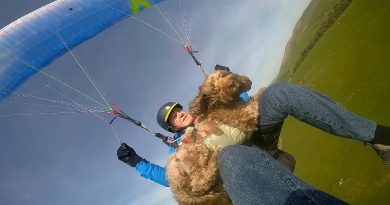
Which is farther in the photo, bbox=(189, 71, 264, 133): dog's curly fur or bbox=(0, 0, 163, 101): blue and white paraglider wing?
bbox=(0, 0, 163, 101): blue and white paraglider wing

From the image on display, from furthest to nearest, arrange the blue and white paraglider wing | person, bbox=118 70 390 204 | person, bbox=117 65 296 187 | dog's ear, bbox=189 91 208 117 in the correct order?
the blue and white paraglider wing → person, bbox=117 65 296 187 → dog's ear, bbox=189 91 208 117 → person, bbox=118 70 390 204

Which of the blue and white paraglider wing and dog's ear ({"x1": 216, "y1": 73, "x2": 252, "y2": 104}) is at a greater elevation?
the blue and white paraglider wing

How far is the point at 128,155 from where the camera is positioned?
25.5 feet

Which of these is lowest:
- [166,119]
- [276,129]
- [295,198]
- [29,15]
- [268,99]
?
[295,198]

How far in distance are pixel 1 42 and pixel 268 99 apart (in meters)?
16.3

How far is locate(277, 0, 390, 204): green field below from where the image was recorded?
50.3 feet

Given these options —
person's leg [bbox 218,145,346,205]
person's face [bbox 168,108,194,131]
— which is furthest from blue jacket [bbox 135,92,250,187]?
person's leg [bbox 218,145,346,205]

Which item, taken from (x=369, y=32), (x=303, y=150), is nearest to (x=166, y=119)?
(x=303, y=150)

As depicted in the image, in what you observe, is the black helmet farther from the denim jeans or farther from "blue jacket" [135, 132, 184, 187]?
the denim jeans

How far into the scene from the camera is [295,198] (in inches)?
124

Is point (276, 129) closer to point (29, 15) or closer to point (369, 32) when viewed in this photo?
point (29, 15)

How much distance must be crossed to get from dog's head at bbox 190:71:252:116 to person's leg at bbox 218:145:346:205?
1.25m

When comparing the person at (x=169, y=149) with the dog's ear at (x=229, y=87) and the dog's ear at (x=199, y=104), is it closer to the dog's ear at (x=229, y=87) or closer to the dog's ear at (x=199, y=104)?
the dog's ear at (x=229, y=87)

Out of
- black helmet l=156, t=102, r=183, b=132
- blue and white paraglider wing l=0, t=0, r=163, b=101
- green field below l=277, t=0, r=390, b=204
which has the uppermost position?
blue and white paraglider wing l=0, t=0, r=163, b=101
